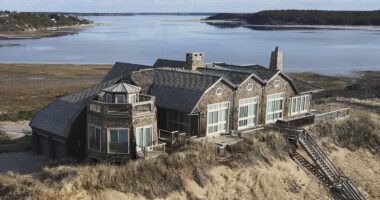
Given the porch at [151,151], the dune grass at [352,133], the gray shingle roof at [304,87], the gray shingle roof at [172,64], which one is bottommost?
the dune grass at [352,133]

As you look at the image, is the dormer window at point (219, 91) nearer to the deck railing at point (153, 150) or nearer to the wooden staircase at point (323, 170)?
the wooden staircase at point (323, 170)

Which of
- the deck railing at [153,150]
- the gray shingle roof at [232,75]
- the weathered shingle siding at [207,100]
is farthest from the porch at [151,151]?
the gray shingle roof at [232,75]

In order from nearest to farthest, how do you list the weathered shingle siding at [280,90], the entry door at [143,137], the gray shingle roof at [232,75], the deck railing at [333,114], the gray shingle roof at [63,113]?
1. the entry door at [143,137]
2. the gray shingle roof at [63,113]
3. the gray shingle roof at [232,75]
4. the weathered shingle siding at [280,90]
5. the deck railing at [333,114]

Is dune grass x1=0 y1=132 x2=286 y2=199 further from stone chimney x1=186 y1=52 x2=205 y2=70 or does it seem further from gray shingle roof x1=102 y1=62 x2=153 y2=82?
gray shingle roof x1=102 y1=62 x2=153 y2=82

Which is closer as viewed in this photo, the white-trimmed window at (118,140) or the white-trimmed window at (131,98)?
the white-trimmed window at (118,140)

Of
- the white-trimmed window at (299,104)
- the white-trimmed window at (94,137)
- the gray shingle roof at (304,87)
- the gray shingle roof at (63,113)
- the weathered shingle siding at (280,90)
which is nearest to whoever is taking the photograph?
the white-trimmed window at (94,137)

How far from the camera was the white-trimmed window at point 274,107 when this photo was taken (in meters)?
32.1

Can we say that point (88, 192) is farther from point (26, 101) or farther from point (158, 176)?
point (26, 101)

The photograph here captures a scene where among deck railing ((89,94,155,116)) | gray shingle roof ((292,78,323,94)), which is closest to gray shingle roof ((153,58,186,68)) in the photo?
gray shingle roof ((292,78,323,94))

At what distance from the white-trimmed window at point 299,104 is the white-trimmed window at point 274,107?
4.53 feet

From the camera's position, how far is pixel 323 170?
2795cm

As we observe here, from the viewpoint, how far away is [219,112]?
28750 mm

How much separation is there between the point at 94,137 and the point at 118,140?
5.00 feet

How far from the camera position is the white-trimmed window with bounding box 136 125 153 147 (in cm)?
2452
